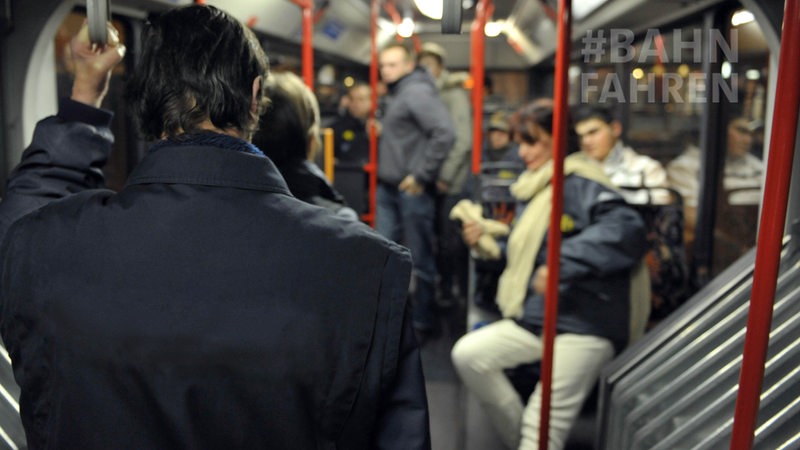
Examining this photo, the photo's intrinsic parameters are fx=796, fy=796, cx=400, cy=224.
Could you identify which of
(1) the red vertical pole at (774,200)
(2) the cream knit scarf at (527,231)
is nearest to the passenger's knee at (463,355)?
(2) the cream knit scarf at (527,231)

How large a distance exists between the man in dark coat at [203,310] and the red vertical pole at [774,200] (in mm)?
440

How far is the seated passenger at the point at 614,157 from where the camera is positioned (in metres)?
3.52

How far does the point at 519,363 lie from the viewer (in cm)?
281

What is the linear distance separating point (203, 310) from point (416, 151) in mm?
3474

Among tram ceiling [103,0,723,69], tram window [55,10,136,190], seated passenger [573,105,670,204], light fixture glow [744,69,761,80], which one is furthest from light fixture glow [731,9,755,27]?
tram window [55,10,136,190]

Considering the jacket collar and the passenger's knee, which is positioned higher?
the jacket collar

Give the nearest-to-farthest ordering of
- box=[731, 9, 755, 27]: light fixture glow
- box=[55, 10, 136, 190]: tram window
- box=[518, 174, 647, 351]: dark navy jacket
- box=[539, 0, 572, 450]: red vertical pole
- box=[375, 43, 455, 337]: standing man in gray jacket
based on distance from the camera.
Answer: box=[539, 0, 572, 450]: red vertical pole < box=[518, 174, 647, 351]: dark navy jacket < box=[55, 10, 136, 190]: tram window < box=[731, 9, 755, 27]: light fixture glow < box=[375, 43, 455, 337]: standing man in gray jacket

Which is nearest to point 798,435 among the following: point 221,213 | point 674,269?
point 221,213

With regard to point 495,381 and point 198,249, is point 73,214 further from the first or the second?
point 495,381

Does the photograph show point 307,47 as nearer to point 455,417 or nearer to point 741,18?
point 455,417

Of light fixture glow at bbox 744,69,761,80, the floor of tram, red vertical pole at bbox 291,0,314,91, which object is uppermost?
red vertical pole at bbox 291,0,314,91

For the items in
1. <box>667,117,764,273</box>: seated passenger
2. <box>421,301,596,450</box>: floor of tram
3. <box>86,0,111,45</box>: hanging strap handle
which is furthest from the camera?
<box>667,117,764,273</box>: seated passenger

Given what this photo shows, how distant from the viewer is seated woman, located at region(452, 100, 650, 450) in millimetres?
2582

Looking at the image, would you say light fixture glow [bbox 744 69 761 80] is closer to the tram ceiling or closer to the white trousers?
the tram ceiling
